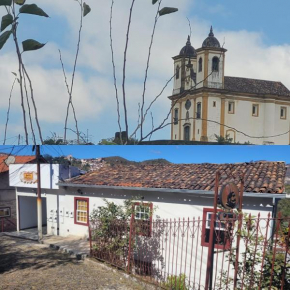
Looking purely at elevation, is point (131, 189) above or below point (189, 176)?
below

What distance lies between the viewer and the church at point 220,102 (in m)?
3.66

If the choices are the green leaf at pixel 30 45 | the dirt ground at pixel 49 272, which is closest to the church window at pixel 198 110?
the green leaf at pixel 30 45

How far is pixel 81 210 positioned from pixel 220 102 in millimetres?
6604

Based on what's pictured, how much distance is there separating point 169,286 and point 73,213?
3.92 meters

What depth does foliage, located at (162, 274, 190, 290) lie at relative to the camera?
6623 mm

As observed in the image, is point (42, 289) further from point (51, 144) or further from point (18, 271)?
point (51, 144)

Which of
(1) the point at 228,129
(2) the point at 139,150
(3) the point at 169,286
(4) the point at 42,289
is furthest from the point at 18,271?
(1) the point at 228,129

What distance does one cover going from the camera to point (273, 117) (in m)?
3.68

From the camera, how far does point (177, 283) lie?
673cm

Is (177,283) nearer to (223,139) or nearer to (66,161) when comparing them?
(223,139)

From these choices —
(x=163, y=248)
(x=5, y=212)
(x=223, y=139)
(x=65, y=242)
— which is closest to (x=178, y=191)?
(x=163, y=248)

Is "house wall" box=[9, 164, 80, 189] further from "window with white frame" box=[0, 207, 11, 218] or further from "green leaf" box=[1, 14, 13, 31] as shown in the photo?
"green leaf" box=[1, 14, 13, 31]

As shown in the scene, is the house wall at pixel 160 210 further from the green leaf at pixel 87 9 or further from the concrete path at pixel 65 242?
the green leaf at pixel 87 9

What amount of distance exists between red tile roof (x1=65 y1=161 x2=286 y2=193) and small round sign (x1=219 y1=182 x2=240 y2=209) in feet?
1.54
